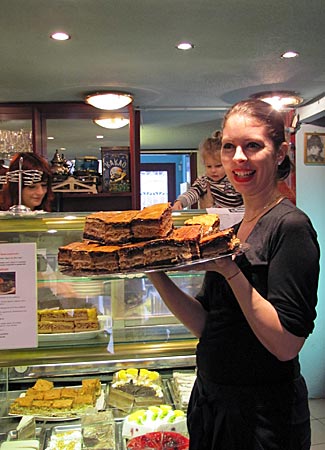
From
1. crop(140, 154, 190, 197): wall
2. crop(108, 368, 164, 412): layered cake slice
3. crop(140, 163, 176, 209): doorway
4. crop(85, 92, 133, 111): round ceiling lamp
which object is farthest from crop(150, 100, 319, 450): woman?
crop(140, 163, 176, 209): doorway

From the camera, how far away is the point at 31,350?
152 centimetres

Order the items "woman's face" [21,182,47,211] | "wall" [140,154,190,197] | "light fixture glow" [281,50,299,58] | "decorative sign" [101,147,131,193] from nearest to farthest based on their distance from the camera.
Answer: "woman's face" [21,182,47,211]
"light fixture glow" [281,50,299,58]
"decorative sign" [101,147,131,193]
"wall" [140,154,190,197]

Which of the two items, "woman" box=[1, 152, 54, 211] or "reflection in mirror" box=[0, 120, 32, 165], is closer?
"woman" box=[1, 152, 54, 211]

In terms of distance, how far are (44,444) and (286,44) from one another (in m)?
2.69

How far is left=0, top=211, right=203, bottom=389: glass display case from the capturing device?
1.52 metres

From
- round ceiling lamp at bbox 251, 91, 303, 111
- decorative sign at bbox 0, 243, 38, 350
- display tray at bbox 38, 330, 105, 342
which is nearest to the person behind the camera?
decorative sign at bbox 0, 243, 38, 350

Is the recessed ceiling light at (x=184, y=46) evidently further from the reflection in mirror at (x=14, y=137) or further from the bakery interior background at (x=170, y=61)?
the reflection in mirror at (x=14, y=137)

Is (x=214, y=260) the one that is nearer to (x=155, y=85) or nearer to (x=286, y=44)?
(x=286, y=44)

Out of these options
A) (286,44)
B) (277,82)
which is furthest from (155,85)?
(286,44)

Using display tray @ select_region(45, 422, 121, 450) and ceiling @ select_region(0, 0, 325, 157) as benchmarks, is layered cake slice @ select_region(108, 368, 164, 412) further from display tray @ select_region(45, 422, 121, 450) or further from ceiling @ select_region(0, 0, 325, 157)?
ceiling @ select_region(0, 0, 325, 157)

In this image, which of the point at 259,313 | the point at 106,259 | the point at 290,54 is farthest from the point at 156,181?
the point at 259,313

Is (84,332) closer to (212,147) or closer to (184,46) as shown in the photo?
(212,147)

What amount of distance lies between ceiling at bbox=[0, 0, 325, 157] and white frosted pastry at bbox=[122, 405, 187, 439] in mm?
1928

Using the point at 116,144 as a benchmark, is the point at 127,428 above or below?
below
